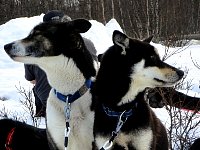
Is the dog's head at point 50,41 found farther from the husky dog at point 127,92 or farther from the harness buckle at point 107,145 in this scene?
the harness buckle at point 107,145

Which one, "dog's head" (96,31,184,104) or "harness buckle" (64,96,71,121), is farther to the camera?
"harness buckle" (64,96,71,121)

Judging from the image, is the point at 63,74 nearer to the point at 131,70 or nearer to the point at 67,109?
the point at 67,109

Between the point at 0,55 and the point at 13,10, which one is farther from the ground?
the point at 0,55

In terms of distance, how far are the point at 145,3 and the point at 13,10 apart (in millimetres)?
10466

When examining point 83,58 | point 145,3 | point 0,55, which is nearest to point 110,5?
point 145,3

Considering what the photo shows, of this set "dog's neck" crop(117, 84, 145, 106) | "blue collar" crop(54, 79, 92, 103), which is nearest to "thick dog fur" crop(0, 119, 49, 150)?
"blue collar" crop(54, 79, 92, 103)

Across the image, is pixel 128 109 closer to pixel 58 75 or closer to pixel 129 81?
pixel 129 81

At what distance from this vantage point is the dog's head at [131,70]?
3.37 meters

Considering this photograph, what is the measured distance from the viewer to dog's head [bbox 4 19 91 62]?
347cm

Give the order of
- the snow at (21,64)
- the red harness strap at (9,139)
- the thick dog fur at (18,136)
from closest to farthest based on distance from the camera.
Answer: the red harness strap at (9,139) < the thick dog fur at (18,136) < the snow at (21,64)

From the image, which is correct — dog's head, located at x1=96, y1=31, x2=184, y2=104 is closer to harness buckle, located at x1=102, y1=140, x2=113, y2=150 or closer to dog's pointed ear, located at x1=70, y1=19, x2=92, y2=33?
dog's pointed ear, located at x1=70, y1=19, x2=92, y2=33

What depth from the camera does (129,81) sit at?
11.3 feet

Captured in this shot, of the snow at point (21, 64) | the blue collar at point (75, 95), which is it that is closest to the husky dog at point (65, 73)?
the blue collar at point (75, 95)

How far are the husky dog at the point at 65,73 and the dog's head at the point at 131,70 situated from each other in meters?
0.21
